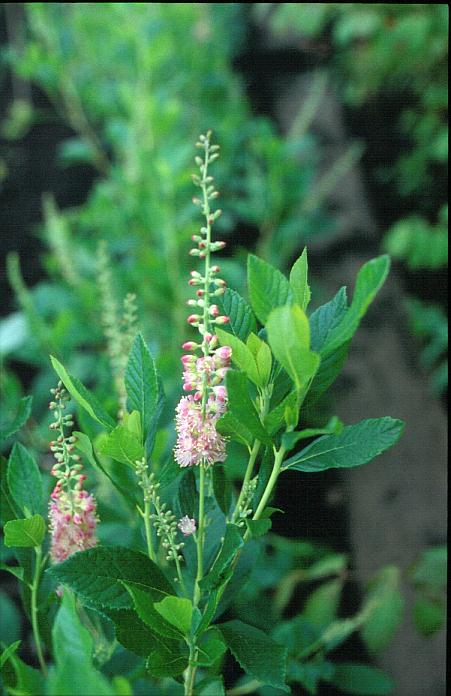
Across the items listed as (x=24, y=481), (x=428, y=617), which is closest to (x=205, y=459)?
(x=24, y=481)

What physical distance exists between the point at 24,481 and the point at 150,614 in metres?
0.14

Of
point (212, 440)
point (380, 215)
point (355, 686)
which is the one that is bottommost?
point (355, 686)

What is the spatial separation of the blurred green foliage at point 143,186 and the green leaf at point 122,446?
541 millimetres

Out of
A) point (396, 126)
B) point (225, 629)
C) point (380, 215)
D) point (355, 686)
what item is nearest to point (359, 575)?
point (355, 686)

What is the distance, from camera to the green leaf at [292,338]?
0.38 m

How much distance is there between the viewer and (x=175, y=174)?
155 cm

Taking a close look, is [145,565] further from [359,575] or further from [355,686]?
[359,575]

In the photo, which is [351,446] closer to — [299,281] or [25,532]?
[299,281]

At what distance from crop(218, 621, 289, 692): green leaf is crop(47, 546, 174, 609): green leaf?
5cm

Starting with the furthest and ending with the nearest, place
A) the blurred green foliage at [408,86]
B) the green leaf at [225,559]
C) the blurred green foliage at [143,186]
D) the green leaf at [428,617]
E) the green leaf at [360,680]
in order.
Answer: the blurred green foliage at [408,86], the blurred green foliage at [143,186], the green leaf at [428,617], the green leaf at [360,680], the green leaf at [225,559]

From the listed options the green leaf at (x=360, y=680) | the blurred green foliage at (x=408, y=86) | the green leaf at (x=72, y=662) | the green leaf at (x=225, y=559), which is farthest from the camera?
the blurred green foliage at (x=408, y=86)

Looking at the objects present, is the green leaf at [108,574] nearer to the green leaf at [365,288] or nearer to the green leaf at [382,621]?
the green leaf at [365,288]

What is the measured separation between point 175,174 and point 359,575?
34.4 inches

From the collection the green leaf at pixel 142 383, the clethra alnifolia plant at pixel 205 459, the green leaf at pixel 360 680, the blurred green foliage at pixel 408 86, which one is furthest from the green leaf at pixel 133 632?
the blurred green foliage at pixel 408 86
